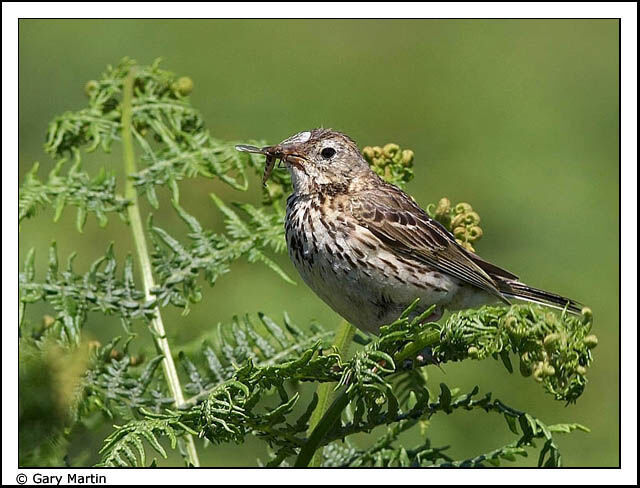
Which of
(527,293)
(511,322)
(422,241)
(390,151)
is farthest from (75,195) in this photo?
(511,322)

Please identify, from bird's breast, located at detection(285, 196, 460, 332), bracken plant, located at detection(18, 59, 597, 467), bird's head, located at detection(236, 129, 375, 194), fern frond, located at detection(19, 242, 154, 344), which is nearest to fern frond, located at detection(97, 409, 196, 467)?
bracken plant, located at detection(18, 59, 597, 467)

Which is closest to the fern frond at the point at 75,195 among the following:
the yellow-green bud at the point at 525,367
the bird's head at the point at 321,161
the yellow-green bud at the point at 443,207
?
the bird's head at the point at 321,161

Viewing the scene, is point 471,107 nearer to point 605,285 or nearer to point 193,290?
point 605,285

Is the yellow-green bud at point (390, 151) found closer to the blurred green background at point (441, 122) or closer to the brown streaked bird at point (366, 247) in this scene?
the brown streaked bird at point (366, 247)

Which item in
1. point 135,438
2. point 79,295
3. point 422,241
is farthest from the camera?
point 422,241

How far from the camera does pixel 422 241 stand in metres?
4.32

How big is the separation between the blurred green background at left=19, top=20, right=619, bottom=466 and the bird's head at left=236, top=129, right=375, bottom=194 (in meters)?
1.36

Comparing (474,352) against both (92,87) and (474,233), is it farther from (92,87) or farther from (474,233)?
(92,87)

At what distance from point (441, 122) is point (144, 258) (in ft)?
17.8

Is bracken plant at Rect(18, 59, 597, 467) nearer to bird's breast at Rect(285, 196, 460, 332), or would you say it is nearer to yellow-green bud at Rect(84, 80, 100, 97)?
yellow-green bud at Rect(84, 80, 100, 97)

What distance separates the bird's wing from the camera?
14.0 ft

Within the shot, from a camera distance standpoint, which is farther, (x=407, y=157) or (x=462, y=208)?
(x=407, y=157)

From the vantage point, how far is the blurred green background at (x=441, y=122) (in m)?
6.46

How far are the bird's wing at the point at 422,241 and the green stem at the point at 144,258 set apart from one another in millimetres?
889
